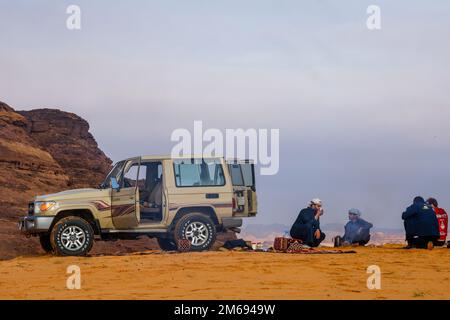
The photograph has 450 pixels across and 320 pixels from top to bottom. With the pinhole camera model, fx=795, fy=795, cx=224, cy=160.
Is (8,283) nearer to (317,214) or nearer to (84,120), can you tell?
(317,214)

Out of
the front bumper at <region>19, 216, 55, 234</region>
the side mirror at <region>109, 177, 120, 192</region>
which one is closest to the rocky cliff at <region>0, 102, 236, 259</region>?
the front bumper at <region>19, 216, 55, 234</region>

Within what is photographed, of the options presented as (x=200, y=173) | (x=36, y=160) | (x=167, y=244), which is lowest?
(x=167, y=244)

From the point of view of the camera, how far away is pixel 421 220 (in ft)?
62.8

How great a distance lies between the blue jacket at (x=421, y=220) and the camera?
19125 millimetres

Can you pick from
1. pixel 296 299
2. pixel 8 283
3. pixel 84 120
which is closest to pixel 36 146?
pixel 84 120

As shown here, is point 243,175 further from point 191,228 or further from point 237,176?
point 191,228

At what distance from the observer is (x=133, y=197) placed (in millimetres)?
18891

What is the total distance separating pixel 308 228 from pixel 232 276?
17.0ft

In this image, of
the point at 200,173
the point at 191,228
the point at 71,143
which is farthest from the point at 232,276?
the point at 71,143

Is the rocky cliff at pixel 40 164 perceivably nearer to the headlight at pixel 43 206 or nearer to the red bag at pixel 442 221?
the headlight at pixel 43 206

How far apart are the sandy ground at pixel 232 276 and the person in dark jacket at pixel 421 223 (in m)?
0.94

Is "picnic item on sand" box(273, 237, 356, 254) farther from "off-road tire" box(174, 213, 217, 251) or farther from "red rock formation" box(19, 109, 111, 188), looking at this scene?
"red rock formation" box(19, 109, 111, 188)
